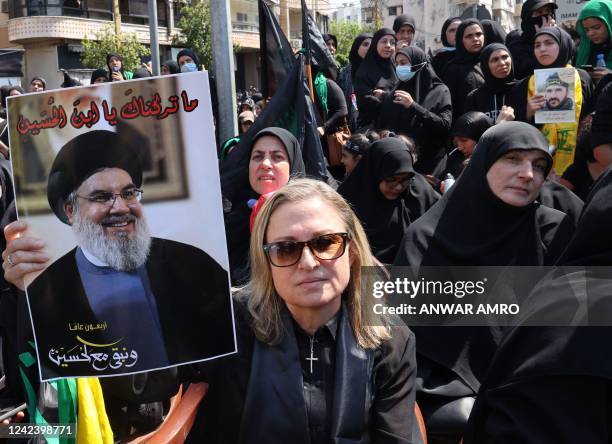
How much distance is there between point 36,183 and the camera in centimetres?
204

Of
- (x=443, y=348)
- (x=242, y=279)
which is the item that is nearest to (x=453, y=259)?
(x=443, y=348)

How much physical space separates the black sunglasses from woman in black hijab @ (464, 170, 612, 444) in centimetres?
76

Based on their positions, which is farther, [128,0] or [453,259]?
[128,0]

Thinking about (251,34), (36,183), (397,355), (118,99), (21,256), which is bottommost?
(397,355)

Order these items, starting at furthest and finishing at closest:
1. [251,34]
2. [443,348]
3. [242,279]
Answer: [251,34] < [242,279] < [443,348]

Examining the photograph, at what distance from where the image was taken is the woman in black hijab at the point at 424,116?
238 inches

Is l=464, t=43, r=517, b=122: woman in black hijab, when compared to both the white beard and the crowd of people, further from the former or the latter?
the white beard

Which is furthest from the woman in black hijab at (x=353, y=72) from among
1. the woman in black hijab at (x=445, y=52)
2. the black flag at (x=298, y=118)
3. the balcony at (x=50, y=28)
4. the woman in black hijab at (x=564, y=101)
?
the balcony at (x=50, y=28)

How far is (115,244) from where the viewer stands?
6.52 ft

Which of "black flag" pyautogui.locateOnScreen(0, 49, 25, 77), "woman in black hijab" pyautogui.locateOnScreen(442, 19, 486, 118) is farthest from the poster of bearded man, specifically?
"black flag" pyautogui.locateOnScreen(0, 49, 25, 77)

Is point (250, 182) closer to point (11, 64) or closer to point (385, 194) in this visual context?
point (385, 194)

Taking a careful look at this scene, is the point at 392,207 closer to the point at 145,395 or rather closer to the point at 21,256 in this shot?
the point at 145,395

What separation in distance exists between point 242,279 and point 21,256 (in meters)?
1.69

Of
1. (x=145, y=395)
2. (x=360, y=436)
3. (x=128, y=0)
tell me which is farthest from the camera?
(x=128, y=0)
